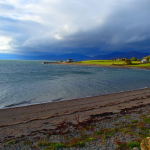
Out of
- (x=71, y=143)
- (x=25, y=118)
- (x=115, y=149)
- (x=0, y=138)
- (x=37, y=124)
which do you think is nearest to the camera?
(x=115, y=149)

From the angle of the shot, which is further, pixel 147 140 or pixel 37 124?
pixel 37 124

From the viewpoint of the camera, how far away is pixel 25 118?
13.9 m

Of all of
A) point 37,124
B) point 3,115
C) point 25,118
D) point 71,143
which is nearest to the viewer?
point 71,143

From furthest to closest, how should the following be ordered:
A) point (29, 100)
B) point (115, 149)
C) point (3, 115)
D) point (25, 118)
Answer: point (29, 100) < point (3, 115) < point (25, 118) < point (115, 149)

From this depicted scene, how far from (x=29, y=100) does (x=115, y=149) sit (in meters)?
17.8

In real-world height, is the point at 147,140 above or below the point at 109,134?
above

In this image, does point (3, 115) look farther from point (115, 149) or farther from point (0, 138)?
point (115, 149)

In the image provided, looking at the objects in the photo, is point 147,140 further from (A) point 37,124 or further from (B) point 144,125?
(A) point 37,124

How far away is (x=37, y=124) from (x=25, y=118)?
8.88ft

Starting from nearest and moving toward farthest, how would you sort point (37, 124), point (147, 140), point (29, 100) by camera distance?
point (147, 140), point (37, 124), point (29, 100)

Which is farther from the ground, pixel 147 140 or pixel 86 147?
pixel 147 140

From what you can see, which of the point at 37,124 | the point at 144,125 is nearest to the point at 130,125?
the point at 144,125

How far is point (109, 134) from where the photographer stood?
8234mm

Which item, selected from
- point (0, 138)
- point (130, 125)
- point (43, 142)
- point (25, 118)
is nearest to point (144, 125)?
point (130, 125)
